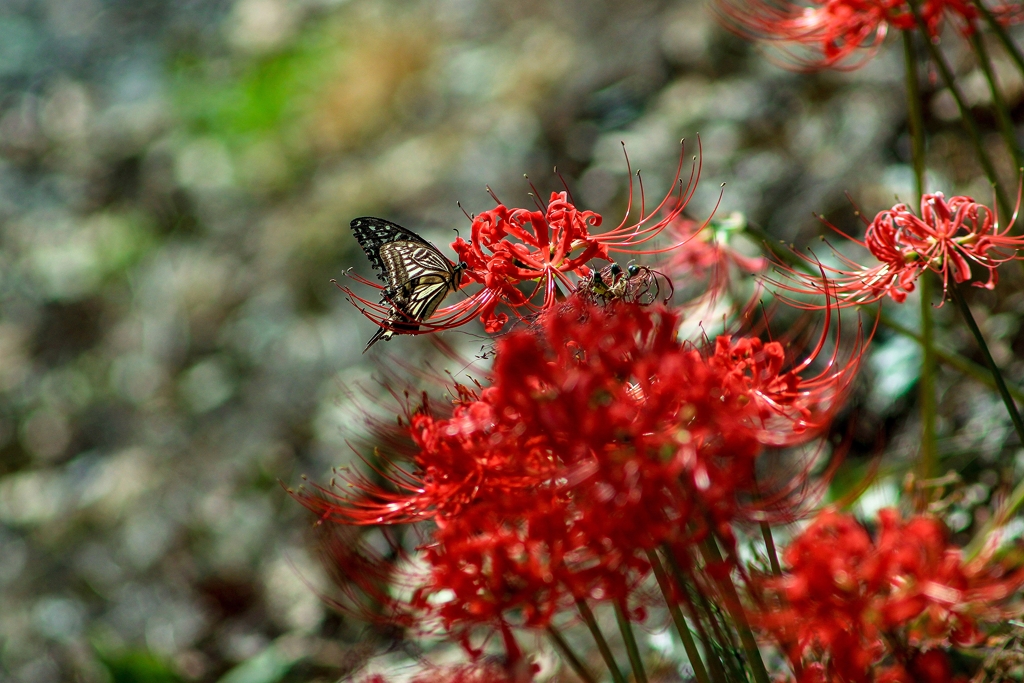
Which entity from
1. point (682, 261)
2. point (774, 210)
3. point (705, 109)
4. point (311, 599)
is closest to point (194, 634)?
point (311, 599)

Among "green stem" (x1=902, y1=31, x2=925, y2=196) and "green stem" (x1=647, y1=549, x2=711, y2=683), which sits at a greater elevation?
"green stem" (x1=902, y1=31, x2=925, y2=196)

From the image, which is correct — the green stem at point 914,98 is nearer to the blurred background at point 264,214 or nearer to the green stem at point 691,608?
the blurred background at point 264,214

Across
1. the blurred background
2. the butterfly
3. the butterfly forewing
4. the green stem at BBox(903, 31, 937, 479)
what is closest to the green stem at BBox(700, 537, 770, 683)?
the butterfly

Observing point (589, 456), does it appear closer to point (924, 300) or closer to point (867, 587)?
point (867, 587)

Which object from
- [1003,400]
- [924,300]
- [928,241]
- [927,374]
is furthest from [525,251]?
[927,374]

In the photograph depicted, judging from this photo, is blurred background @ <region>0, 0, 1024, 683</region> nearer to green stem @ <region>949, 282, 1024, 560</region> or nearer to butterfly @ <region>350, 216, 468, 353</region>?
green stem @ <region>949, 282, 1024, 560</region>

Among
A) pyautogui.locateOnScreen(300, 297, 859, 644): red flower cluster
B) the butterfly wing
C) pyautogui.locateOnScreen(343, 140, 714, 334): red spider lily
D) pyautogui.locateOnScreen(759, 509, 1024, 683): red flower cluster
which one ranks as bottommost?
pyautogui.locateOnScreen(759, 509, 1024, 683): red flower cluster

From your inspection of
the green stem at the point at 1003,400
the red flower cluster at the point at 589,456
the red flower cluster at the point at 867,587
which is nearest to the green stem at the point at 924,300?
the green stem at the point at 1003,400

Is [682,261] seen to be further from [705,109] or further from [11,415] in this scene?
[11,415]
